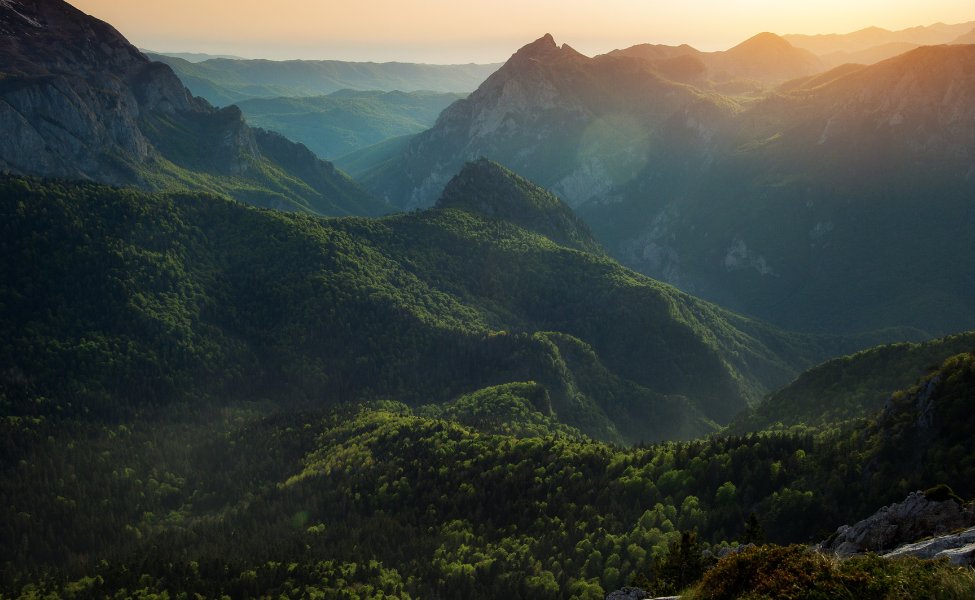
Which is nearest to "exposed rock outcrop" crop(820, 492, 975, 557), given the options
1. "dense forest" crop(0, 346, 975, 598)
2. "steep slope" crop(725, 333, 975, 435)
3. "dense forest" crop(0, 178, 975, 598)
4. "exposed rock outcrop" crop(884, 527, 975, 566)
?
"exposed rock outcrop" crop(884, 527, 975, 566)

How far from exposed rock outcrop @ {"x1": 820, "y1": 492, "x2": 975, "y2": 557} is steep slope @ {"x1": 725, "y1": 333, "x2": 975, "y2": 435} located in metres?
88.4

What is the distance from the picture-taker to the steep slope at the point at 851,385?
495 feet

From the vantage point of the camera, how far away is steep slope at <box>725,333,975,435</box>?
150875 mm

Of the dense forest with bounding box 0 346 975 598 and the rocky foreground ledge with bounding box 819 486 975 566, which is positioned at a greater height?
the rocky foreground ledge with bounding box 819 486 975 566

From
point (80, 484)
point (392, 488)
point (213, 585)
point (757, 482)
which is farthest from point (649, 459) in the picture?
point (80, 484)

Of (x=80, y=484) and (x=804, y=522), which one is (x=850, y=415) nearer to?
(x=804, y=522)

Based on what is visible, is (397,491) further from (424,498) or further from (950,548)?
(950,548)

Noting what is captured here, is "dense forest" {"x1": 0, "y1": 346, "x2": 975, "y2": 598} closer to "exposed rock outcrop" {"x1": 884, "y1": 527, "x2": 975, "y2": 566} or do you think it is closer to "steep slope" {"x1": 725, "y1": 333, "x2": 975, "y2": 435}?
"exposed rock outcrop" {"x1": 884, "y1": 527, "x2": 975, "y2": 566}

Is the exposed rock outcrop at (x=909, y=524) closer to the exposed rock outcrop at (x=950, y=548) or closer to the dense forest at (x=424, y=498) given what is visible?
the exposed rock outcrop at (x=950, y=548)

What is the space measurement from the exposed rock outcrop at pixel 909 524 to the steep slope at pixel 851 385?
88.4 metres

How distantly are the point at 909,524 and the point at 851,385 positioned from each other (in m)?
118

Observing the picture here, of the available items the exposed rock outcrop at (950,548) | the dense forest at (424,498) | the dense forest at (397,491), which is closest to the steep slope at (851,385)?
the dense forest at (397,491)

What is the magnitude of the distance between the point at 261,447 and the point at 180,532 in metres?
37.1

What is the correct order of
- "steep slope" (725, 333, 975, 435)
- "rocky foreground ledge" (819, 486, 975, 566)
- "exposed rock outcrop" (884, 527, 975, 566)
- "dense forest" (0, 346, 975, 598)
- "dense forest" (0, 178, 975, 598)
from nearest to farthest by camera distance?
1. "exposed rock outcrop" (884, 527, 975, 566)
2. "rocky foreground ledge" (819, 486, 975, 566)
3. "dense forest" (0, 346, 975, 598)
4. "dense forest" (0, 178, 975, 598)
5. "steep slope" (725, 333, 975, 435)
